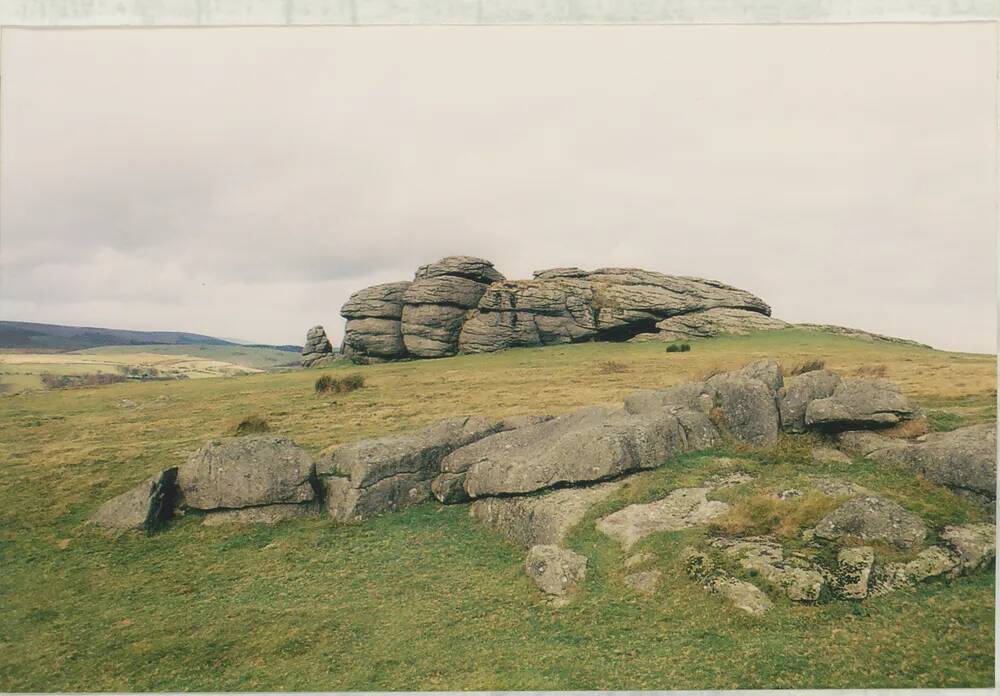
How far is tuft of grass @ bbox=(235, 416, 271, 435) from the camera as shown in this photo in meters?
30.2

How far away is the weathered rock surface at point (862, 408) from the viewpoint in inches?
701

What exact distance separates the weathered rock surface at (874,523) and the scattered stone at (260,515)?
16.2m

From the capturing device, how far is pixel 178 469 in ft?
65.4

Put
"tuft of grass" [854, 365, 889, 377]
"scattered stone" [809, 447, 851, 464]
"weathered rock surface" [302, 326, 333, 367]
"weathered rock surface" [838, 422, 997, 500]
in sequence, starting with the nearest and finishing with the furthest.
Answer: "weathered rock surface" [838, 422, 997, 500] → "scattered stone" [809, 447, 851, 464] → "tuft of grass" [854, 365, 889, 377] → "weathered rock surface" [302, 326, 333, 367]

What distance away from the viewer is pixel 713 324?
202 ft

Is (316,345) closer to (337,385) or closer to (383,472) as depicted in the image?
(337,385)

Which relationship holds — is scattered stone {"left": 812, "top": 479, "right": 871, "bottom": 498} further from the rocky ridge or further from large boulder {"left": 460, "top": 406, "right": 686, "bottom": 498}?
large boulder {"left": 460, "top": 406, "right": 686, "bottom": 498}

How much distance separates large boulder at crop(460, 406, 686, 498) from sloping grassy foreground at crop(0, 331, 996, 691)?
809mm

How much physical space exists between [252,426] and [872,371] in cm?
3761

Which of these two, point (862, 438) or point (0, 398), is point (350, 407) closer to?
point (0, 398)

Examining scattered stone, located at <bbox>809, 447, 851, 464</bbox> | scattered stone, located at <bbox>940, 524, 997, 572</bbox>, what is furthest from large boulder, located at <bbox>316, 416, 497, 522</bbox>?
scattered stone, located at <bbox>940, 524, 997, 572</bbox>

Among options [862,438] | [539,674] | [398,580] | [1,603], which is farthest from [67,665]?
[862,438]

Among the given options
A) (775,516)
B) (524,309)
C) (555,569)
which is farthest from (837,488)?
(524,309)

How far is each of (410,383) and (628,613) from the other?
36.6 metres
